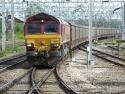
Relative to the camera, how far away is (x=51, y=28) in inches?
917

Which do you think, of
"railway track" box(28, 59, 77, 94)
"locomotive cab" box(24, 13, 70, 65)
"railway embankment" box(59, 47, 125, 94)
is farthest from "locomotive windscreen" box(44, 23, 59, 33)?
"railway track" box(28, 59, 77, 94)

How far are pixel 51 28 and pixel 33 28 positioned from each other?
0.95 metres

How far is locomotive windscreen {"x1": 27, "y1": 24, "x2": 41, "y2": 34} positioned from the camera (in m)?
23.1

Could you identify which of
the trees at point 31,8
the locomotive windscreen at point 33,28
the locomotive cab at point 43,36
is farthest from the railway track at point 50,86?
the trees at point 31,8

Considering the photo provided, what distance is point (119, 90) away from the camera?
14633mm

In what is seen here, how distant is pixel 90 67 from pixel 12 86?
902 centimetres

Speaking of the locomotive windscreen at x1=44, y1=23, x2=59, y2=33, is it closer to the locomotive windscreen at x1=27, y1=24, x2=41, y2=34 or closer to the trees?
the locomotive windscreen at x1=27, y1=24, x2=41, y2=34

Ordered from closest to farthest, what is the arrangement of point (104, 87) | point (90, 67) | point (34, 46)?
1. point (104, 87)
2. point (34, 46)
3. point (90, 67)

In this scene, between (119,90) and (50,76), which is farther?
(50,76)

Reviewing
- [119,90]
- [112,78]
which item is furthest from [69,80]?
[119,90]

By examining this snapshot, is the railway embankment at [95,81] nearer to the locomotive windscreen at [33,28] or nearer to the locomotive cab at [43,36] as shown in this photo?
the locomotive cab at [43,36]

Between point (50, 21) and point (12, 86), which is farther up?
point (50, 21)

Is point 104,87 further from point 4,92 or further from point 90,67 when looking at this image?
point 90,67

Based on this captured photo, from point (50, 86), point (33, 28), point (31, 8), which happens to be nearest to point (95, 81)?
point (50, 86)
